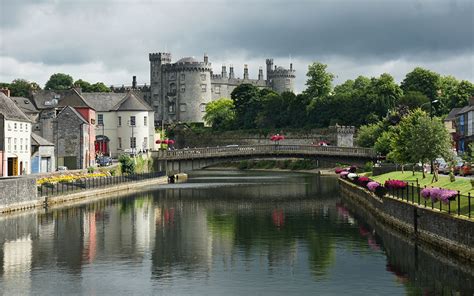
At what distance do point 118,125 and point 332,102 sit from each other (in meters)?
53.6

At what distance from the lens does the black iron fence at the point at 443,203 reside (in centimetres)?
3494

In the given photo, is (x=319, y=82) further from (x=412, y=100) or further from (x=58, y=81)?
(x=58, y=81)

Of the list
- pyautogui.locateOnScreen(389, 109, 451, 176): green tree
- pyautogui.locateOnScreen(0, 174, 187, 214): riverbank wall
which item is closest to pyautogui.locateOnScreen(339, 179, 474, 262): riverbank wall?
pyautogui.locateOnScreen(389, 109, 451, 176): green tree

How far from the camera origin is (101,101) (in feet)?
385

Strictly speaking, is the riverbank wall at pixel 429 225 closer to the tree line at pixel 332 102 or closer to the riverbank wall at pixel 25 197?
the riverbank wall at pixel 25 197

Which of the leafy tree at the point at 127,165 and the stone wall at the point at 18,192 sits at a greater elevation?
the leafy tree at the point at 127,165

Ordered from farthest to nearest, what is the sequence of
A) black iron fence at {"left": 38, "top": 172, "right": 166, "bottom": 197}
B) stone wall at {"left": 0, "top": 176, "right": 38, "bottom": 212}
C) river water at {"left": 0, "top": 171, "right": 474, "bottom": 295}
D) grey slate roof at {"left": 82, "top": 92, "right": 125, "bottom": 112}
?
1. grey slate roof at {"left": 82, "top": 92, "right": 125, "bottom": 112}
2. black iron fence at {"left": 38, "top": 172, "right": 166, "bottom": 197}
3. stone wall at {"left": 0, "top": 176, "right": 38, "bottom": 212}
4. river water at {"left": 0, "top": 171, "right": 474, "bottom": 295}

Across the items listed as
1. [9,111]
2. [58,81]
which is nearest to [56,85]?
[58,81]

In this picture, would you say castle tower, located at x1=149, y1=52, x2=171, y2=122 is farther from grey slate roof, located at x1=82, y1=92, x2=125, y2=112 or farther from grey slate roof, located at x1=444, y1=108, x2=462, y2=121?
grey slate roof, located at x1=444, y1=108, x2=462, y2=121

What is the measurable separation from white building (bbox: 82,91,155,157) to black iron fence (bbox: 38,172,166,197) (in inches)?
723

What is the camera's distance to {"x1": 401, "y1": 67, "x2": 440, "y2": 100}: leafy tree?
15250 cm

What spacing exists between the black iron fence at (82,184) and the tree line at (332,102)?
57.9 metres

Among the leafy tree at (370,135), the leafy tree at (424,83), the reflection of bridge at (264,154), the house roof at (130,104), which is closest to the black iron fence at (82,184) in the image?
the reflection of bridge at (264,154)

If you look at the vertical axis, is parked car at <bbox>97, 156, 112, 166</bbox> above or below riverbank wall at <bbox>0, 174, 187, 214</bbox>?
above
